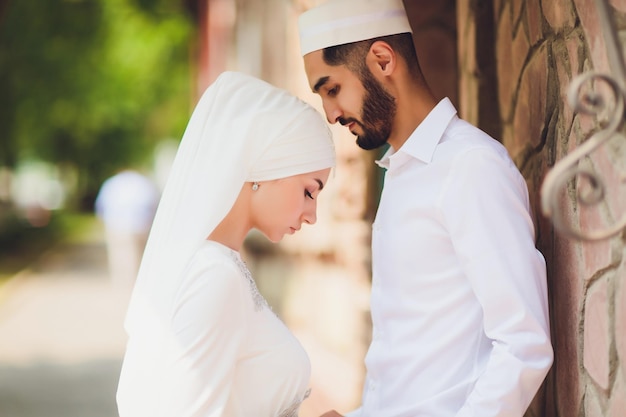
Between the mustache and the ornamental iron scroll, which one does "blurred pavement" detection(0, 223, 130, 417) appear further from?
the ornamental iron scroll

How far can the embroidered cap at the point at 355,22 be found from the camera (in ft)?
9.05

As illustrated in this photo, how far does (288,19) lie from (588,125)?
220 inches

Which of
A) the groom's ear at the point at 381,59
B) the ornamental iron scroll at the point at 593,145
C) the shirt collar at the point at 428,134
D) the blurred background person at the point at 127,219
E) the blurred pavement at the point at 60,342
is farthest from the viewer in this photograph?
the blurred background person at the point at 127,219

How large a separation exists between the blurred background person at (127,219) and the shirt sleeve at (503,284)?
13553mm

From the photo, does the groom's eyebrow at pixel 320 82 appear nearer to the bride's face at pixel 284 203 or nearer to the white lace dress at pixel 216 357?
the bride's face at pixel 284 203

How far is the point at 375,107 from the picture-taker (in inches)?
108

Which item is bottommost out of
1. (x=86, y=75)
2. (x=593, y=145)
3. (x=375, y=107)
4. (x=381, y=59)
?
(x=86, y=75)

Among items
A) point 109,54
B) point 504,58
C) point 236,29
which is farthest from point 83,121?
point 504,58

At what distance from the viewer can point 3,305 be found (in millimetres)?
14500

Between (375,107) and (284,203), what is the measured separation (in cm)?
42

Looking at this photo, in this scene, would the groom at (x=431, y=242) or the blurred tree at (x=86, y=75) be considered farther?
the blurred tree at (x=86, y=75)

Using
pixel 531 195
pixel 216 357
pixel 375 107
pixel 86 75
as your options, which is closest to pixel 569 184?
pixel 531 195

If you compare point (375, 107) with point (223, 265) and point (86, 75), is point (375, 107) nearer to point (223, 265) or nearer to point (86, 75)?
point (223, 265)

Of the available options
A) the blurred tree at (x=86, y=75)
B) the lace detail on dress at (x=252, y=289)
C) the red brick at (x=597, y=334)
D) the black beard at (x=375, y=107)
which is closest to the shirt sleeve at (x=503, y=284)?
the red brick at (x=597, y=334)
